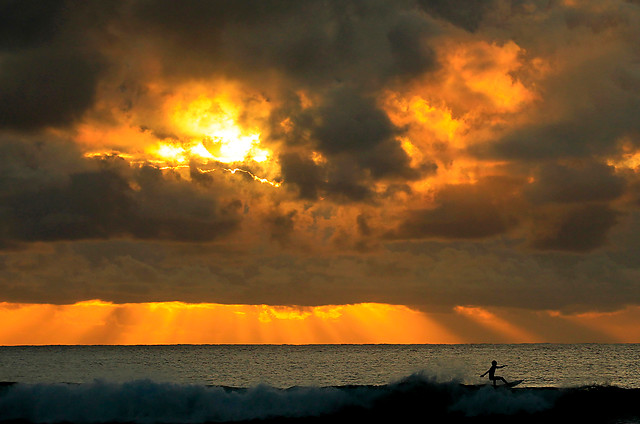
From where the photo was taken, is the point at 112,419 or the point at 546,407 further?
the point at 546,407

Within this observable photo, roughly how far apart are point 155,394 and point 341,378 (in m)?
39.1

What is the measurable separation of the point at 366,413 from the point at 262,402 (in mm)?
5993

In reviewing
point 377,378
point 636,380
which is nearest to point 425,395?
point 377,378

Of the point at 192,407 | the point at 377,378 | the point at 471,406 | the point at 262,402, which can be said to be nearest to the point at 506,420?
the point at 471,406

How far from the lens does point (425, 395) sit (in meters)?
39.7

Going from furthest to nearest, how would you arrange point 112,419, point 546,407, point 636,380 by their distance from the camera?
point 636,380 → point 546,407 → point 112,419

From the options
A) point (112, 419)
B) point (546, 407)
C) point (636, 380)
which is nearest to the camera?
point (112, 419)

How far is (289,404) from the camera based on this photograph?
3775 centimetres

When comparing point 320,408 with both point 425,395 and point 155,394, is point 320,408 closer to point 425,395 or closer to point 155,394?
point 425,395

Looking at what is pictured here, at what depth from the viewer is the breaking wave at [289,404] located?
36.4 meters

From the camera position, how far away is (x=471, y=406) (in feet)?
124

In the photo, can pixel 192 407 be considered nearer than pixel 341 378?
Yes

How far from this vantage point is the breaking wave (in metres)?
36.4

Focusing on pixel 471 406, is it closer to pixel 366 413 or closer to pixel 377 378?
pixel 366 413
